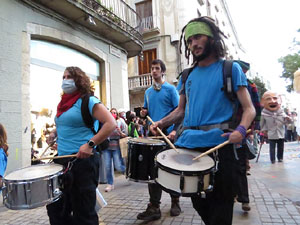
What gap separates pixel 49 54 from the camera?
7008 millimetres

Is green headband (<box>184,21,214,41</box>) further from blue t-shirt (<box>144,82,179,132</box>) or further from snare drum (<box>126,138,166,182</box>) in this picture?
blue t-shirt (<box>144,82,179,132</box>)

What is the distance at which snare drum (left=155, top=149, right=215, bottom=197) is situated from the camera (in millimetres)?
1777

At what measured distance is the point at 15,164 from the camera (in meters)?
5.29

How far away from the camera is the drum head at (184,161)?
1820 millimetres

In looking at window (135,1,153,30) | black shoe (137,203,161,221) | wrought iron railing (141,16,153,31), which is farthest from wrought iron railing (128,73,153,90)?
black shoe (137,203,161,221)

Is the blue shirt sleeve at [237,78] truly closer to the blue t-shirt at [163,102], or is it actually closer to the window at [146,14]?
the blue t-shirt at [163,102]

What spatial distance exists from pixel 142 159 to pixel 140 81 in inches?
622

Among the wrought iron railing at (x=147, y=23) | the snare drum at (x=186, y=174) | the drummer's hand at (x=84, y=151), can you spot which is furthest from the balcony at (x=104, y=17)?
the wrought iron railing at (x=147, y=23)

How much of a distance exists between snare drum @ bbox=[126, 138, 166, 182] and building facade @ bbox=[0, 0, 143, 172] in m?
3.30

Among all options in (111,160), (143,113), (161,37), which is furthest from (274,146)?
(161,37)

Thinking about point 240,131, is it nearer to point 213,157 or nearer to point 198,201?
point 213,157

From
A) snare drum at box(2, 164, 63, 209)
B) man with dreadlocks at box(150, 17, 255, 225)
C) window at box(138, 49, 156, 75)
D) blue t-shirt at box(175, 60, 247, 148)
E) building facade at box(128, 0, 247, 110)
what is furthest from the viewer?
window at box(138, 49, 156, 75)

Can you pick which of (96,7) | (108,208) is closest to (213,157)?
(108,208)

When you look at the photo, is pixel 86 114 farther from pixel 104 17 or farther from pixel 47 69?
pixel 104 17
